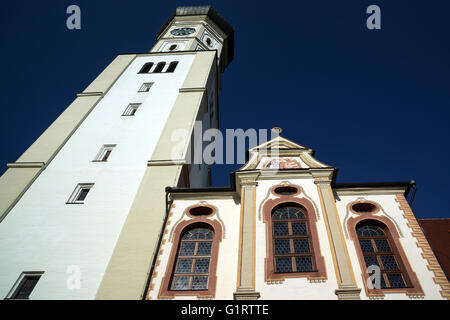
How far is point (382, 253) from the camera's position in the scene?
13.2 metres

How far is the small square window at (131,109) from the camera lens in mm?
24944

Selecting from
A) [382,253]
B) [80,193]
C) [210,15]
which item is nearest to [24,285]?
[80,193]

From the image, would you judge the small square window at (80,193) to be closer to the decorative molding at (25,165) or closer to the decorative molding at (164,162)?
the decorative molding at (25,165)

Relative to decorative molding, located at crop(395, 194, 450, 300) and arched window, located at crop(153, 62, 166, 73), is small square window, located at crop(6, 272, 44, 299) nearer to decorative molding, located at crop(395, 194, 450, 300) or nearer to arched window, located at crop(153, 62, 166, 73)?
decorative molding, located at crop(395, 194, 450, 300)

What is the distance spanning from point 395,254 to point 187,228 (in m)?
8.28

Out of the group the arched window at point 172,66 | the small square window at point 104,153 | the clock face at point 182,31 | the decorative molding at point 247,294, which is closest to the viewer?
the decorative molding at point 247,294

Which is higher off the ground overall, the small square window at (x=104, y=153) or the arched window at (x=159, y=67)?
the arched window at (x=159, y=67)

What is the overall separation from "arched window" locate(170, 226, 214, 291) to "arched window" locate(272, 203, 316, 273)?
2.70 metres

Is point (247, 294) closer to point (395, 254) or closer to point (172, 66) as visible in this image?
point (395, 254)

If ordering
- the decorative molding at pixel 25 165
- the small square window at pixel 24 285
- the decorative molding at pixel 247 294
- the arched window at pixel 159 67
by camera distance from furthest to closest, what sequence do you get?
the arched window at pixel 159 67
the decorative molding at pixel 25 165
the small square window at pixel 24 285
the decorative molding at pixel 247 294

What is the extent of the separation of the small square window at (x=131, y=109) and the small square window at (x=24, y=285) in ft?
43.3

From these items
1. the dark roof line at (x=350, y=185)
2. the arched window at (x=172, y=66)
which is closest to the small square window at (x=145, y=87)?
the arched window at (x=172, y=66)
